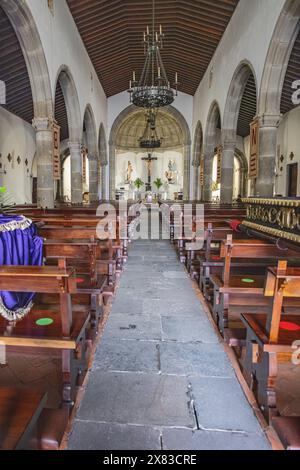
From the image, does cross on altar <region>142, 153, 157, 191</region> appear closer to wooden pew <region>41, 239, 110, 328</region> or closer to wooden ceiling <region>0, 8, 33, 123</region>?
wooden ceiling <region>0, 8, 33, 123</region>

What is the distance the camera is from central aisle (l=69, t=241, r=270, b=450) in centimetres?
175

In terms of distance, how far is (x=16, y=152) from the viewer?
1335cm

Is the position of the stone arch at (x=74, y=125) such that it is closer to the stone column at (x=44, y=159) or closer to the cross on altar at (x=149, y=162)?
the stone column at (x=44, y=159)

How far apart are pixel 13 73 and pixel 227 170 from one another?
22.7 ft

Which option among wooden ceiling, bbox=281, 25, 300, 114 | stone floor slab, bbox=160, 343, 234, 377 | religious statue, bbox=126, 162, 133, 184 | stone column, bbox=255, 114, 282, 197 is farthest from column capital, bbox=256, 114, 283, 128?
religious statue, bbox=126, 162, 133, 184

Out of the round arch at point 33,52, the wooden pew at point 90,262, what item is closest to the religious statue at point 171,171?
the round arch at point 33,52

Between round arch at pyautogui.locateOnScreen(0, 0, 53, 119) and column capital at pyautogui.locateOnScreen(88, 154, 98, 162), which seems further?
column capital at pyautogui.locateOnScreen(88, 154, 98, 162)

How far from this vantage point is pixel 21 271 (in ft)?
5.52

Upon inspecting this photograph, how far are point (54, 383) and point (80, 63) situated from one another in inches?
422

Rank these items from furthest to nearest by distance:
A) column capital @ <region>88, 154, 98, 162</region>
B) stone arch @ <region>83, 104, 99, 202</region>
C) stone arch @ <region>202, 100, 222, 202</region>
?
column capital @ <region>88, 154, 98, 162</region>, stone arch @ <region>202, 100, 222, 202</region>, stone arch @ <region>83, 104, 99, 202</region>

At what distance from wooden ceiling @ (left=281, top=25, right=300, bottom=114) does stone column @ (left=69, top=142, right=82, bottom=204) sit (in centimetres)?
659

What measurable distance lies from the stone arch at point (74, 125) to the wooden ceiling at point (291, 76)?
581cm

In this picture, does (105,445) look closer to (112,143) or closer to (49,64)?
(49,64)

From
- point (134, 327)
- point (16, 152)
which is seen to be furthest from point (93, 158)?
→ point (134, 327)
